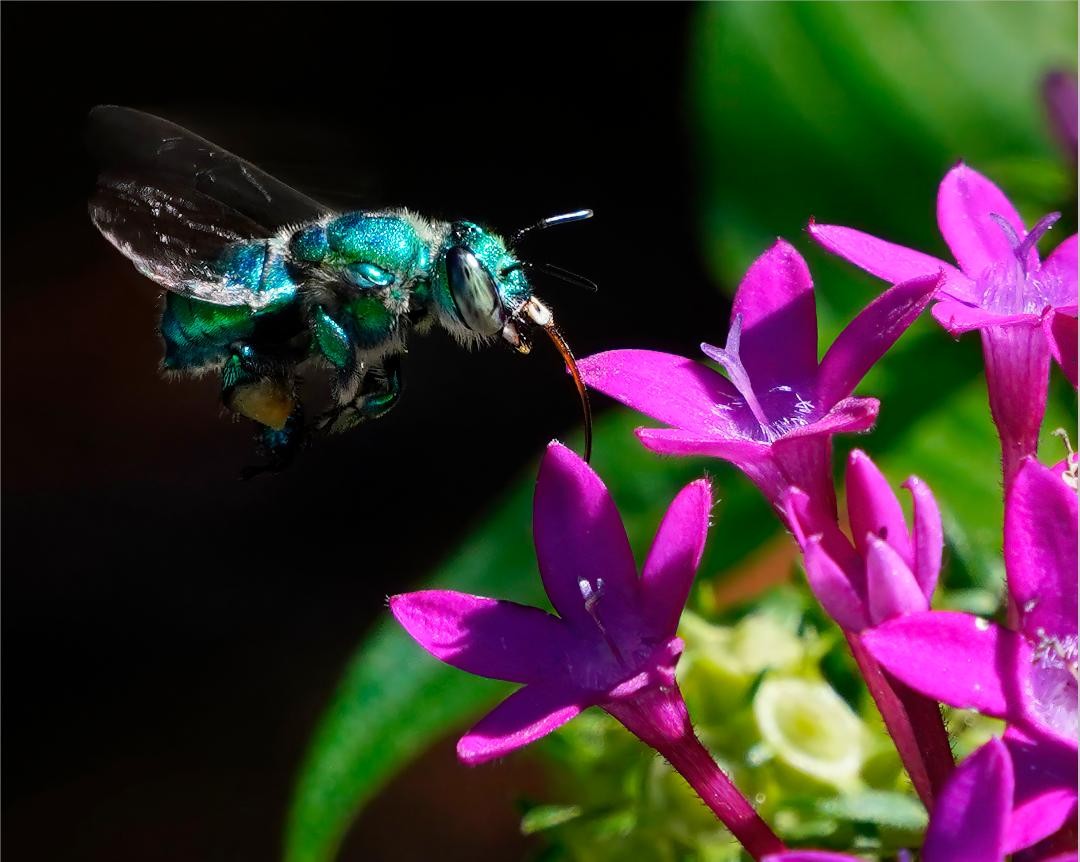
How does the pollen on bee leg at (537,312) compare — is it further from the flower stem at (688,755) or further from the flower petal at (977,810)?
the flower petal at (977,810)

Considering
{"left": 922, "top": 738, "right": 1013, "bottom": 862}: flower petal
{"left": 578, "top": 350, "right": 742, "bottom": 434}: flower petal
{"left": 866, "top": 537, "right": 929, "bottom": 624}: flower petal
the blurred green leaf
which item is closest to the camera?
{"left": 922, "top": 738, "right": 1013, "bottom": 862}: flower petal

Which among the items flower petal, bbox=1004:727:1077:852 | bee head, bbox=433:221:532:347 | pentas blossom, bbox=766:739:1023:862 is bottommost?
flower petal, bbox=1004:727:1077:852

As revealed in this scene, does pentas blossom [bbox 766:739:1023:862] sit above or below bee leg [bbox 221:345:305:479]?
below

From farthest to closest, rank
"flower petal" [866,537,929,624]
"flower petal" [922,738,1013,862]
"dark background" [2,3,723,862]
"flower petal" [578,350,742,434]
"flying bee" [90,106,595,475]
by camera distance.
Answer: "dark background" [2,3,723,862] → "flying bee" [90,106,595,475] → "flower petal" [578,350,742,434] → "flower petal" [866,537,929,624] → "flower petal" [922,738,1013,862]

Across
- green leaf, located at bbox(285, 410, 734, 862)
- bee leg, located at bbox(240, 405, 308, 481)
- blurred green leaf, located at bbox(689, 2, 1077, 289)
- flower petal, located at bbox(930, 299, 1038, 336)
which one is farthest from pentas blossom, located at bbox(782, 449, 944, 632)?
blurred green leaf, located at bbox(689, 2, 1077, 289)

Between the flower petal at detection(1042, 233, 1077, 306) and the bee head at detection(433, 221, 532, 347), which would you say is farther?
the bee head at detection(433, 221, 532, 347)

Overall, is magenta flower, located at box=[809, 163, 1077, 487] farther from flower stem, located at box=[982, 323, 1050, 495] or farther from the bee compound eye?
the bee compound eye

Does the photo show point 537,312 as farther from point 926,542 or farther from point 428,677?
point 428,677
